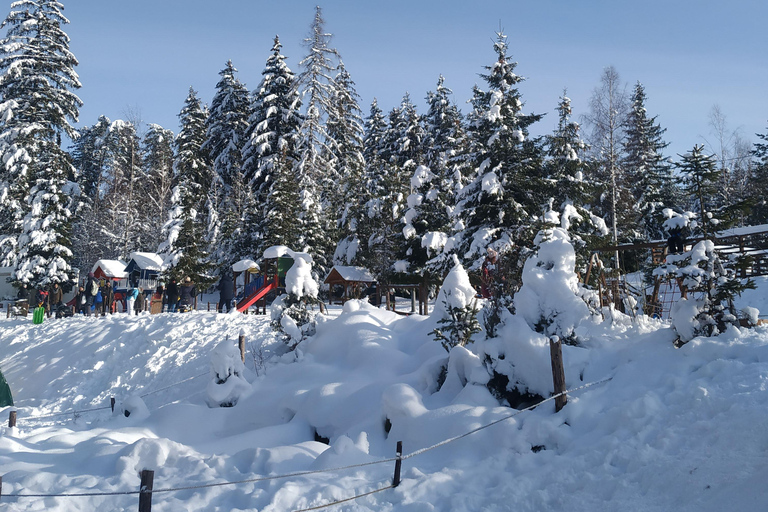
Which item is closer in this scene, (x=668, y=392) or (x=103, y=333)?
(x=668, y=392)

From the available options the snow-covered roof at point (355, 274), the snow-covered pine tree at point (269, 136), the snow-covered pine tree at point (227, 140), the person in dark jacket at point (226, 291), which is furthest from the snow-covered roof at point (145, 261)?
the snow-covered roof at point (355, 274)

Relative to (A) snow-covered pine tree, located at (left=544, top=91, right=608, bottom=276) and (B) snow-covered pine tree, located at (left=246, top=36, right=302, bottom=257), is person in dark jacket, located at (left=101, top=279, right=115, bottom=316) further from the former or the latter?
(A) snow-covered pine tree, located at (left=544, top=91, right=608, bottom=276)

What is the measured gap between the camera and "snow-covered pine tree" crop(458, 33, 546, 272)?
703 inches

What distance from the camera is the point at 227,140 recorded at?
3972 cm

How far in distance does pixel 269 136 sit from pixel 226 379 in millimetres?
27497

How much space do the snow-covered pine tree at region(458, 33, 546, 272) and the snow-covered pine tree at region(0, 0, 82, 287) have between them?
24618mm

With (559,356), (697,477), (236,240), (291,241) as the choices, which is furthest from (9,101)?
(697,477)

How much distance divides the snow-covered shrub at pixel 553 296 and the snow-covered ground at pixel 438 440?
1.78 feet

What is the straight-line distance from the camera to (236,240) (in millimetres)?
32156

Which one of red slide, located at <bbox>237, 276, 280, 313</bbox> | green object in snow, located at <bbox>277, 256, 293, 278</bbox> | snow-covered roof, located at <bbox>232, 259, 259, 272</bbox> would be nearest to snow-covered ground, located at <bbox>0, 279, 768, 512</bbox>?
red slide, located at <bbox>237, 276, 280, 313</bbox>

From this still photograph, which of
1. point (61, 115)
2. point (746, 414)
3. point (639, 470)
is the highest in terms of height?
point (61, 115)

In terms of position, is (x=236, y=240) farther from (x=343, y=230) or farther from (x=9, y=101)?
(x=9, y=101)

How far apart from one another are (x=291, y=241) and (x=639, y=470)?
2524 centimetres

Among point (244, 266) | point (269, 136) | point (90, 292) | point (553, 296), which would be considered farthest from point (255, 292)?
point (553, 296)
